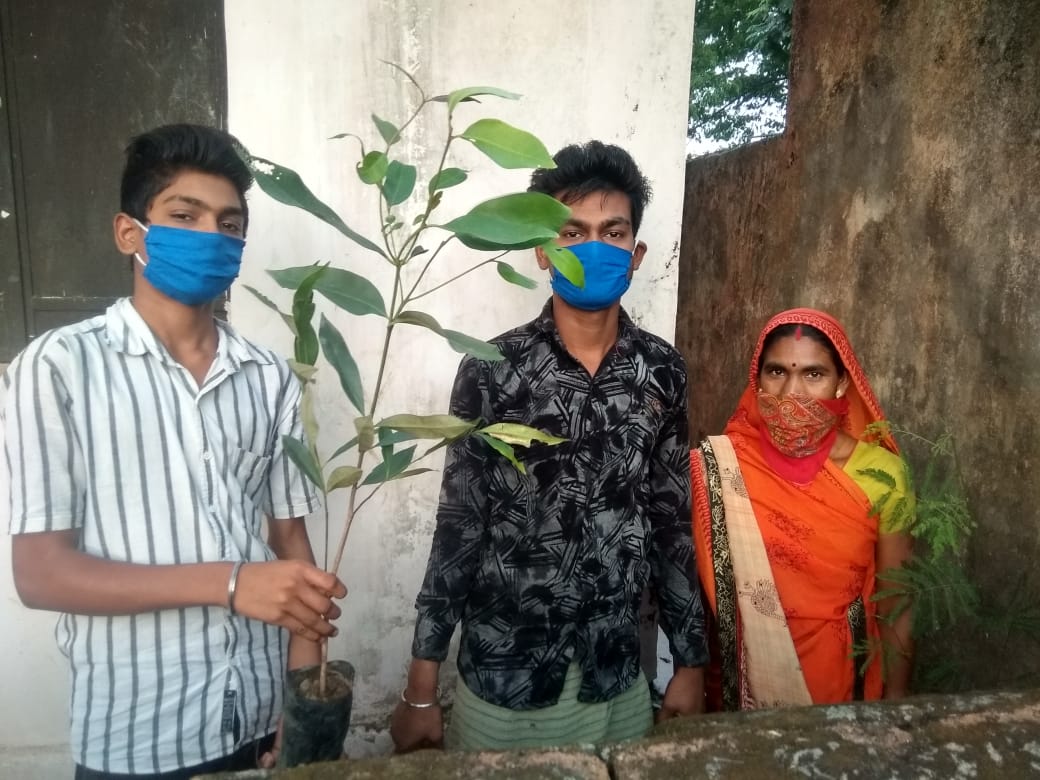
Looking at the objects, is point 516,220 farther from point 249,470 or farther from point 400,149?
point 400,149

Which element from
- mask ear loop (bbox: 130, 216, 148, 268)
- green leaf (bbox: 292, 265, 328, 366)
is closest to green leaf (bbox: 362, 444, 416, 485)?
green leaf (bbox: 292, 265, 328, 366)

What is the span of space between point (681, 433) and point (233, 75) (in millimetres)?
1657

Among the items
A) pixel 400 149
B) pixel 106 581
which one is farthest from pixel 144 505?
pixel 400 149

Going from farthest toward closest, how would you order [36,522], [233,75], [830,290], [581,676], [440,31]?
1. [830,290]
2. [440,31]
3. [233,75]
4. [581,676]
5. [36,522]

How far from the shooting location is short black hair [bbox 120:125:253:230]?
134cm

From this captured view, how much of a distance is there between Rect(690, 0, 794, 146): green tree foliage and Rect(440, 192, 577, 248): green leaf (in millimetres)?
9459

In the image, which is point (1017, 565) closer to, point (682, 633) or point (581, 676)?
point (682, 633)

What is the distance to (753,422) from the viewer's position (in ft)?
7.00

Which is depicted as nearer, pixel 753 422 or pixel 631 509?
pixel 631 509

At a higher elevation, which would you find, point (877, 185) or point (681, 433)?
point (877, 185)

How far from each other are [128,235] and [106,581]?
2.21 feet

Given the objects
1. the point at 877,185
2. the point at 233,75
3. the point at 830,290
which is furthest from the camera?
the point at 830,290

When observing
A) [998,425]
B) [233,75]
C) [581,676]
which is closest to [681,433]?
[581,676]

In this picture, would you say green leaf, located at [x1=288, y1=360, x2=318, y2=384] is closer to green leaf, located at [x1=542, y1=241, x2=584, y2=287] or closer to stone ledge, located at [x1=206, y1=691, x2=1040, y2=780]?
green leaf, located at [x1=542, y1=241, x2=584, y2=287]
